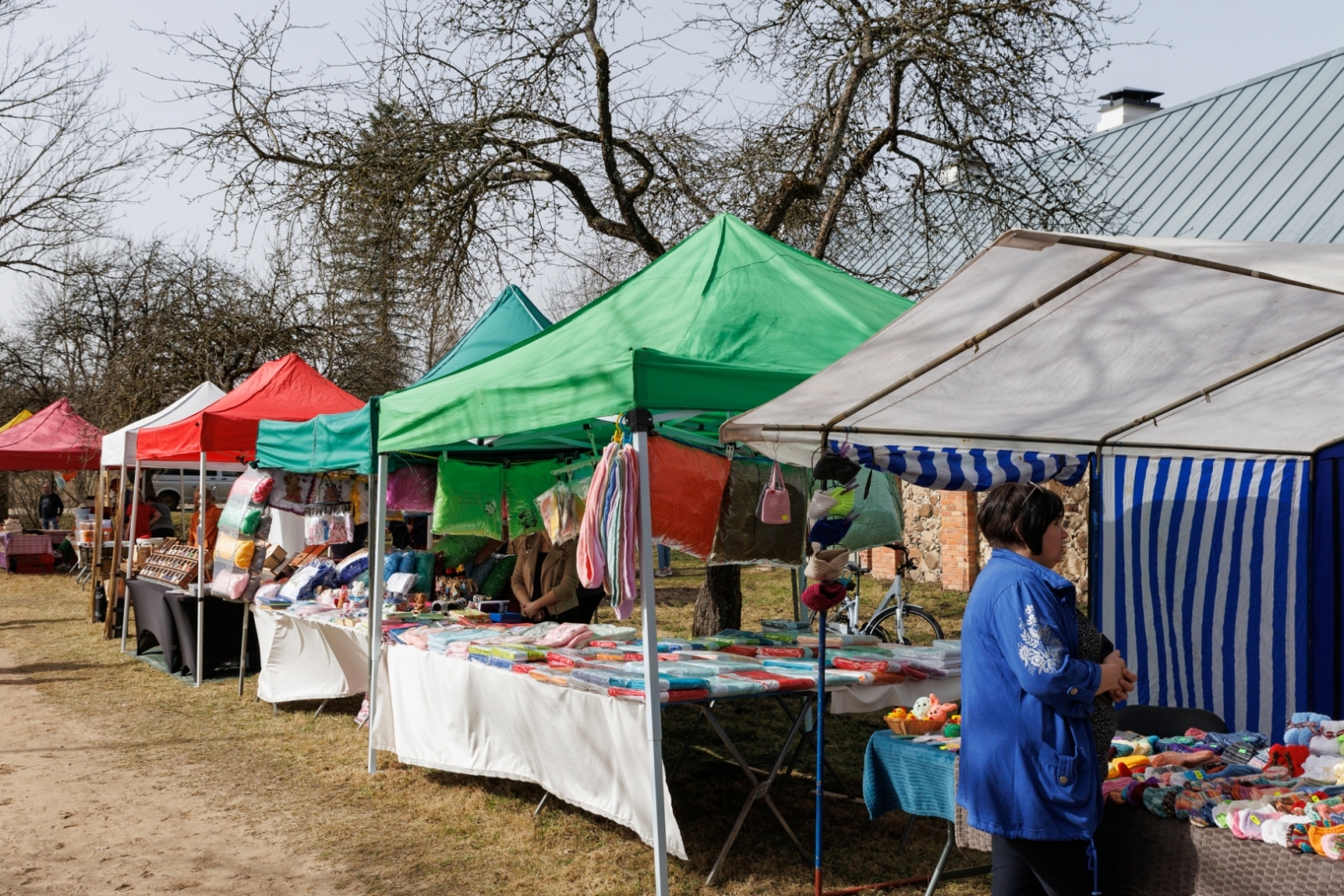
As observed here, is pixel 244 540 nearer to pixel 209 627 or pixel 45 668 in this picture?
pixel 209 627

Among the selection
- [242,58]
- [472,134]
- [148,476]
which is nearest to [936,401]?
[472,134]

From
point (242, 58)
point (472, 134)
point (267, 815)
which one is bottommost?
point (267, 815)

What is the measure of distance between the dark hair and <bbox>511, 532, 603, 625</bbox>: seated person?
14.4 ft

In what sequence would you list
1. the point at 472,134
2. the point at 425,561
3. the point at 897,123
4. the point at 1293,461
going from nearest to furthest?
the point at 1293,461 < the point at 425,561 < the point at 472,134 < the point at 897,123

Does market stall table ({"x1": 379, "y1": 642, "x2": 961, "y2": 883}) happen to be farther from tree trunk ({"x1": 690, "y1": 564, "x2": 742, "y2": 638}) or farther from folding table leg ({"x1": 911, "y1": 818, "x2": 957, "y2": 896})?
tree trunk ({"x1": 690, "y1": 564, "x2": 742, "y2": 638})

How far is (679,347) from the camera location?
4.95 meters

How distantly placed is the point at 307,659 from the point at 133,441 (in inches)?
165

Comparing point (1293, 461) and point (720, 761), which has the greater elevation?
point (1293, 461)

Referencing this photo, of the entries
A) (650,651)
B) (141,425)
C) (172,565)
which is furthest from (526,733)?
(141,425)

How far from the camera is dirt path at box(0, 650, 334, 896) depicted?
493 centimetres

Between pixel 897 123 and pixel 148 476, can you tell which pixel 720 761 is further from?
pixel 148 476

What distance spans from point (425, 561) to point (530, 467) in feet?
3.31

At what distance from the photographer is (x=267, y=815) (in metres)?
5.93

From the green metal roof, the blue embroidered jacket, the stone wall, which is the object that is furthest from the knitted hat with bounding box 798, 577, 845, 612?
the stone wall
